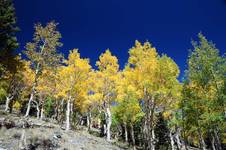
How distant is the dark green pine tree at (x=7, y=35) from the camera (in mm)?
20358

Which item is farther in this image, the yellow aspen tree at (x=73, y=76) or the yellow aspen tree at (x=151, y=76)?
the yellow aspen tree at (x=73, y=76)

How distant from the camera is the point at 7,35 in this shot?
67.5 feet

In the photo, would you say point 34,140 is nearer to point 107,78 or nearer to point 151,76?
point 151,76

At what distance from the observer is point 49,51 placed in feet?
90.3

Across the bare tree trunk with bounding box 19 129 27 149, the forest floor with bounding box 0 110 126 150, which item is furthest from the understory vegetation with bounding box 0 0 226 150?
the bare tree trunk with bounding box 19 129 27 149

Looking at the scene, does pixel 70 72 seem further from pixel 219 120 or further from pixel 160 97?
pixel 219 120

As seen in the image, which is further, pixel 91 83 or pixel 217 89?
pixel 91 83

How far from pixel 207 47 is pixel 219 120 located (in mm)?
6092

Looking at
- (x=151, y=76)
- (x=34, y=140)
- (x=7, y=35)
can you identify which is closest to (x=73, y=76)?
(x=7, y=35)

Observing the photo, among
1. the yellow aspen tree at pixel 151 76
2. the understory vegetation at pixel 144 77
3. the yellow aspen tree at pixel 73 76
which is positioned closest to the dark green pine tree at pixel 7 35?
the understory vegetation at pixel 144 77

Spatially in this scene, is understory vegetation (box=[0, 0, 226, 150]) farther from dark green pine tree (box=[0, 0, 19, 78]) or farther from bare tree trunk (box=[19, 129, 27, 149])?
bare tree trunk (box=[19, 129, 27, 149])

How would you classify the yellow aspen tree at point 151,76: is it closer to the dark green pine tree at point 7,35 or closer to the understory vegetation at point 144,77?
the understory vegetation at point 144,77

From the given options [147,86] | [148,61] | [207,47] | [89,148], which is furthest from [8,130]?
[207,47]

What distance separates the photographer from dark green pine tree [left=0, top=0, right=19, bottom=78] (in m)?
20.4
